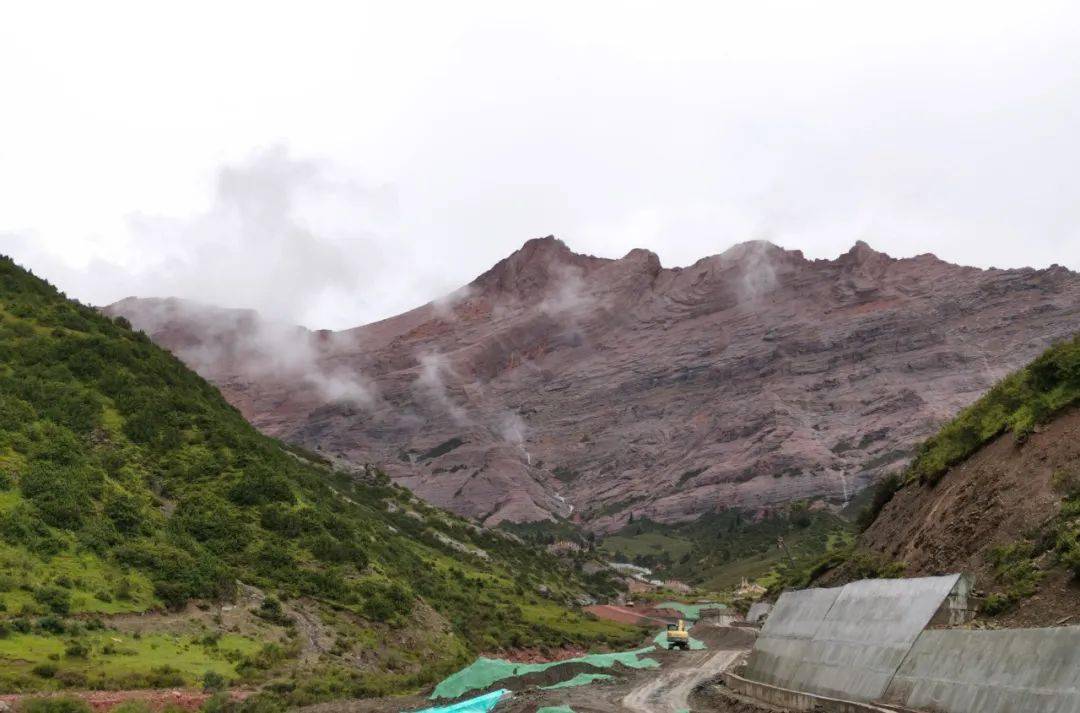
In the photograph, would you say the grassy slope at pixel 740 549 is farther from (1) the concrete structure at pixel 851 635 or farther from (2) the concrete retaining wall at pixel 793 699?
(1) the concrete structure at pixel 851 635

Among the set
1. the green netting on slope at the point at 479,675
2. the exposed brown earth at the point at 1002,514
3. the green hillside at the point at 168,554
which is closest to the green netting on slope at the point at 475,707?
the green netting on slope at the point at 479,675

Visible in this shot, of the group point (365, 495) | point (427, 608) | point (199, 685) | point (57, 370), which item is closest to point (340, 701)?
point (199, 685)

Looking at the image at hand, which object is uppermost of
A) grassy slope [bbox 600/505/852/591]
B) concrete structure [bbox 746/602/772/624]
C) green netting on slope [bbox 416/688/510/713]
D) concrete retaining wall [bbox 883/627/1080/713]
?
concrete retaining wall [bbox 883/627/1080/713]

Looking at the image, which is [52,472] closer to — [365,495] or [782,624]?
[782,624]

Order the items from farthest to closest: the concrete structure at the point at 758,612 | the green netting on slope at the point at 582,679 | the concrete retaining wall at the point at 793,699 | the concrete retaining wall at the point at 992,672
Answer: the concrete structure at the point at 758,612, the green netting on slope at the point at 582,679, the concrete retaining wall at the point at 793,699, the concrete retaining wall at the point at 992,672

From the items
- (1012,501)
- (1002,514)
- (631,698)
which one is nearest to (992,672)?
(1002,514)

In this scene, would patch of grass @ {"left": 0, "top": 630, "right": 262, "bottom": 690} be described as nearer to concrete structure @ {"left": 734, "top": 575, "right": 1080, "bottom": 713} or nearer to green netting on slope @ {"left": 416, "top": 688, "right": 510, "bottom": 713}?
green netting on slope @ {"left": 416, "top": 688, "right": 510, "bottom": 713}

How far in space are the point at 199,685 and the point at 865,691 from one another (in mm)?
23569

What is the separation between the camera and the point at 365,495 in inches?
4277

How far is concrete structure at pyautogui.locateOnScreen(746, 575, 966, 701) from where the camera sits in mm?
21641

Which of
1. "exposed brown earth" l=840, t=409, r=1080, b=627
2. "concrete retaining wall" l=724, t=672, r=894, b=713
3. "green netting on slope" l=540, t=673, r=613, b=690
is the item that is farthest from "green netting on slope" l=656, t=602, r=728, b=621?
"exposed brown earth" l=840, t=409, r=1080, b=627

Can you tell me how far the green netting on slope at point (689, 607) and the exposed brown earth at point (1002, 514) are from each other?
241ft

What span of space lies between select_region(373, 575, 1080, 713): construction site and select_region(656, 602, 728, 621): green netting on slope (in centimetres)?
6057

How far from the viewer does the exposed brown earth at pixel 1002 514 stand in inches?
835
